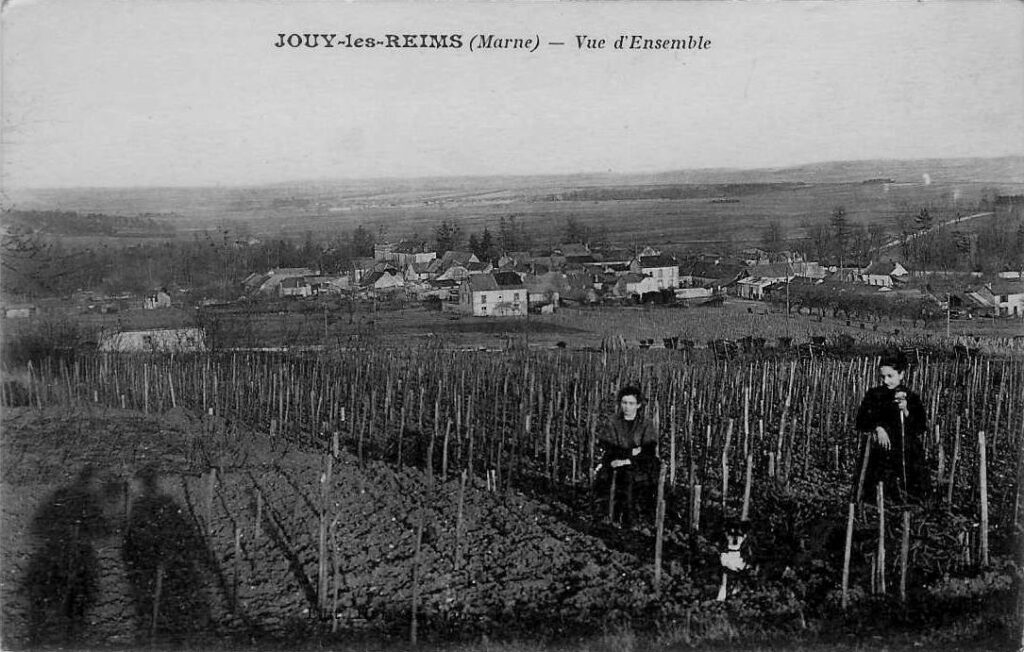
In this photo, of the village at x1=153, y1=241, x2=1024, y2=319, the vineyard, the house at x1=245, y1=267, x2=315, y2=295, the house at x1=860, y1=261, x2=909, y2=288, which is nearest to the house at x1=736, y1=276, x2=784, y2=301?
the village at x1=153, y1=241, x2=1024, y2=319

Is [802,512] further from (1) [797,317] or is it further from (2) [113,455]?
(2) [113,455]

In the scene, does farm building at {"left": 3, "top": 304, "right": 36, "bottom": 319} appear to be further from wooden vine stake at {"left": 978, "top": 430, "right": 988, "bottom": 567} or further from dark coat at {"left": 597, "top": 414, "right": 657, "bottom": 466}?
wooden vine stake at {"left": 978, "top": 430, "right": 988, "bottom": 567}

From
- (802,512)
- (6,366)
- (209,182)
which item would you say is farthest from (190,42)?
(802,512)

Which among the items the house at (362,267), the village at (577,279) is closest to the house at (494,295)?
the village at (577,279)

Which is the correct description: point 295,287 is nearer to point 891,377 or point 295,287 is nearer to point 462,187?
point 462,187

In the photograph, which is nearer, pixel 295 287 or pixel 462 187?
pixel 462 187

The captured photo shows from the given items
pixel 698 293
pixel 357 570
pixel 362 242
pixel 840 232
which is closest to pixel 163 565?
pixel 357 570
